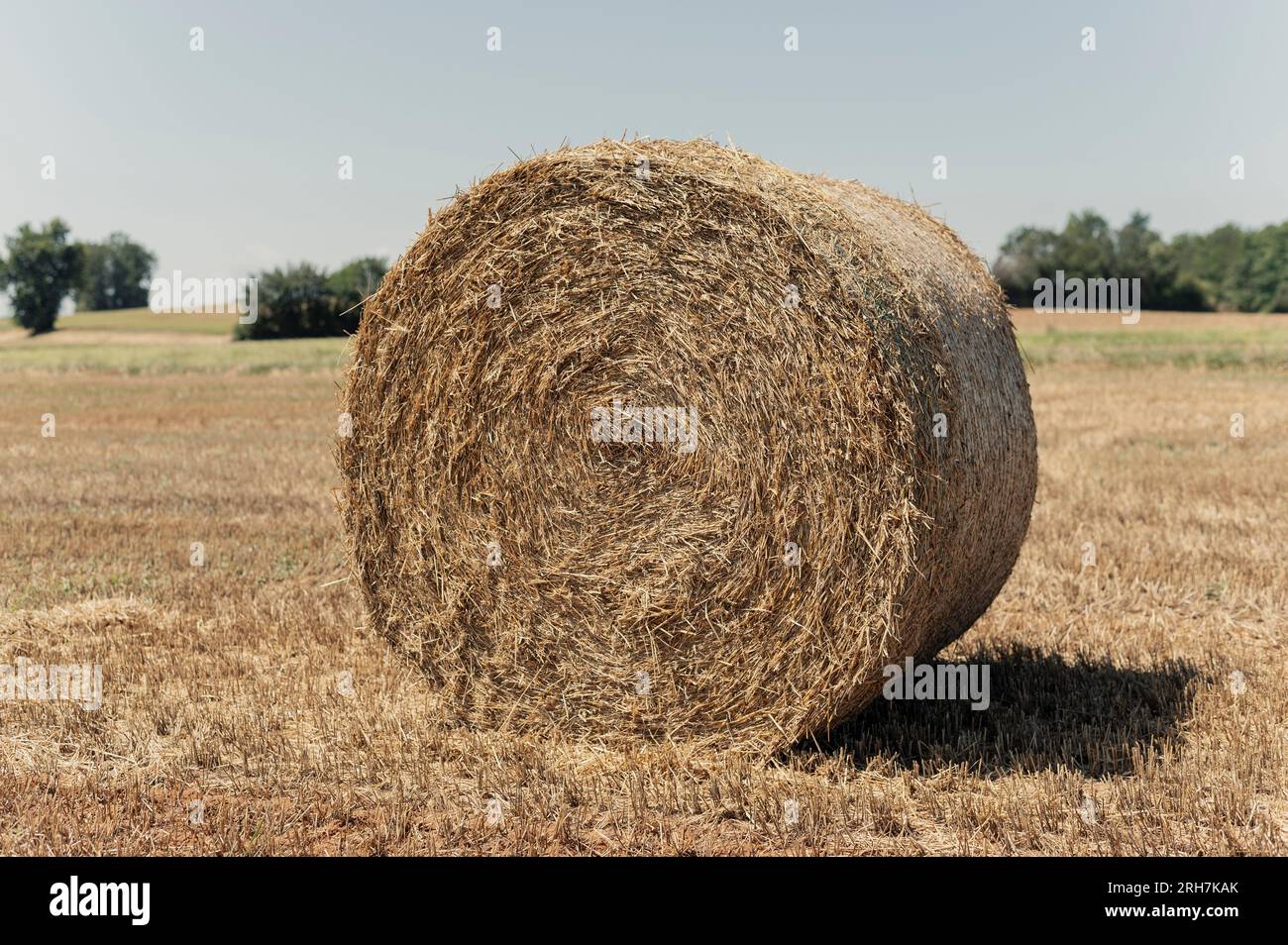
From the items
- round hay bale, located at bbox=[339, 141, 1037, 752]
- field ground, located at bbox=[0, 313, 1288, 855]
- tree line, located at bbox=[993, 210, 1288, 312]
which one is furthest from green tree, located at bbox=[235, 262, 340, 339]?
round hay bale, located at bbox=[339, 141, 1037, 752]

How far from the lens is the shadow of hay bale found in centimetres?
560

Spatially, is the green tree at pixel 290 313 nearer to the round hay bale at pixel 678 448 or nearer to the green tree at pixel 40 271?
the green tree at pixel 40 271

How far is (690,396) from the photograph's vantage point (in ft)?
18.8

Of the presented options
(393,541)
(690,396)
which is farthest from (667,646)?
(393,541)

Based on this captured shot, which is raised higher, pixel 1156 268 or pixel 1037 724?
pixel 1156 268

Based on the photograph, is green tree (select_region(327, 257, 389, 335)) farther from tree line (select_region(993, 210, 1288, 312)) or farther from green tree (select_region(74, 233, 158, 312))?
green tree (select_region(74, 233, 158, 312))

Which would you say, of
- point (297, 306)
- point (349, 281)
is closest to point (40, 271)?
point (349, 281)

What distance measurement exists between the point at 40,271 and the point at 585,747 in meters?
93.8

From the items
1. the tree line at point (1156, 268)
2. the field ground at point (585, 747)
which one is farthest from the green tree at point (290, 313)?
the field ground at point (585, 747)

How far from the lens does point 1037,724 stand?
19.8 ft

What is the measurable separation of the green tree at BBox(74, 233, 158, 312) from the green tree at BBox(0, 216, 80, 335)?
1422cm

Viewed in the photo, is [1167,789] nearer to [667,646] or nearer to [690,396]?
[667,646]

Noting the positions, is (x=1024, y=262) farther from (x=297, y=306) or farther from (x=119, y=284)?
(x=119, y=284)

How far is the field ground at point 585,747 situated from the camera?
192 inches
